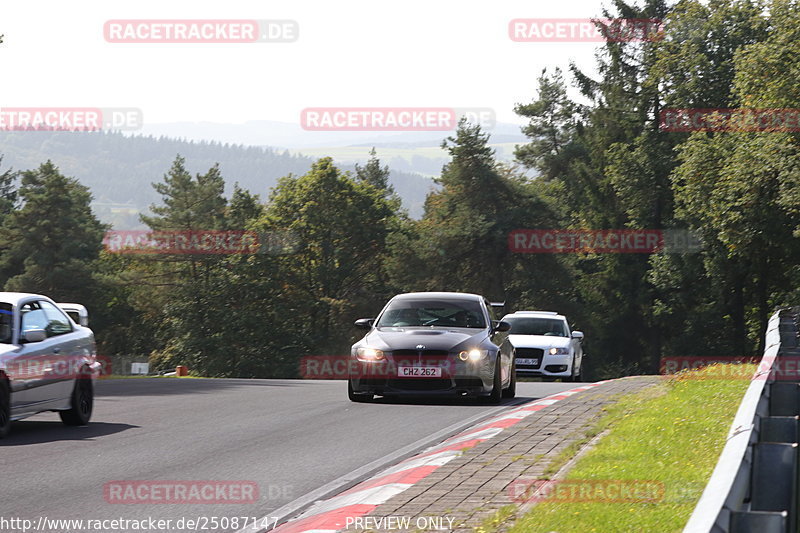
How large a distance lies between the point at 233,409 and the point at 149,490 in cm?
721

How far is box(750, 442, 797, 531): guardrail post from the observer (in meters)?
4.64

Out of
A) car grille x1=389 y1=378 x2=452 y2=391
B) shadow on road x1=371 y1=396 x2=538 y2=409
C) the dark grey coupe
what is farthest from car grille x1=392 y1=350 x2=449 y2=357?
shadow on road x1=371 y1=396 x2=538 y2=409

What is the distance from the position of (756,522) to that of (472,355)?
12.3 meters

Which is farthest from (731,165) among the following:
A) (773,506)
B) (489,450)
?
(773,506)

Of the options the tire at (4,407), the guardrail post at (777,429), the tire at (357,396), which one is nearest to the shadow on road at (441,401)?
the tire at (357,396)

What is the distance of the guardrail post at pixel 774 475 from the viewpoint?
183 inches

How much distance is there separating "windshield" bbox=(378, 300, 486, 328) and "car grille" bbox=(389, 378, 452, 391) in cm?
128

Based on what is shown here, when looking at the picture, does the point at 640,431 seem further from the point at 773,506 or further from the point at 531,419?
the point at 773,506

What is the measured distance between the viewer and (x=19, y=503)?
8.05m

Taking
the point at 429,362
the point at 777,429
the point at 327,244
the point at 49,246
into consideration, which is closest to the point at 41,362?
the point at 429,362

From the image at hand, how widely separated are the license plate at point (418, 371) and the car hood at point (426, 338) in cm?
27

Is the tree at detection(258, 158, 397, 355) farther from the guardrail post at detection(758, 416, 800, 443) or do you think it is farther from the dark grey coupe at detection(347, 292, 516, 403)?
the guardrail post at detection(758, 416, 800, 443)

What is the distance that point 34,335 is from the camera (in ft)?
39.4

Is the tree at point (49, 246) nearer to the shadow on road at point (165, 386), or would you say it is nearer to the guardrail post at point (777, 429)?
the shadow on road at point (165, 386)
